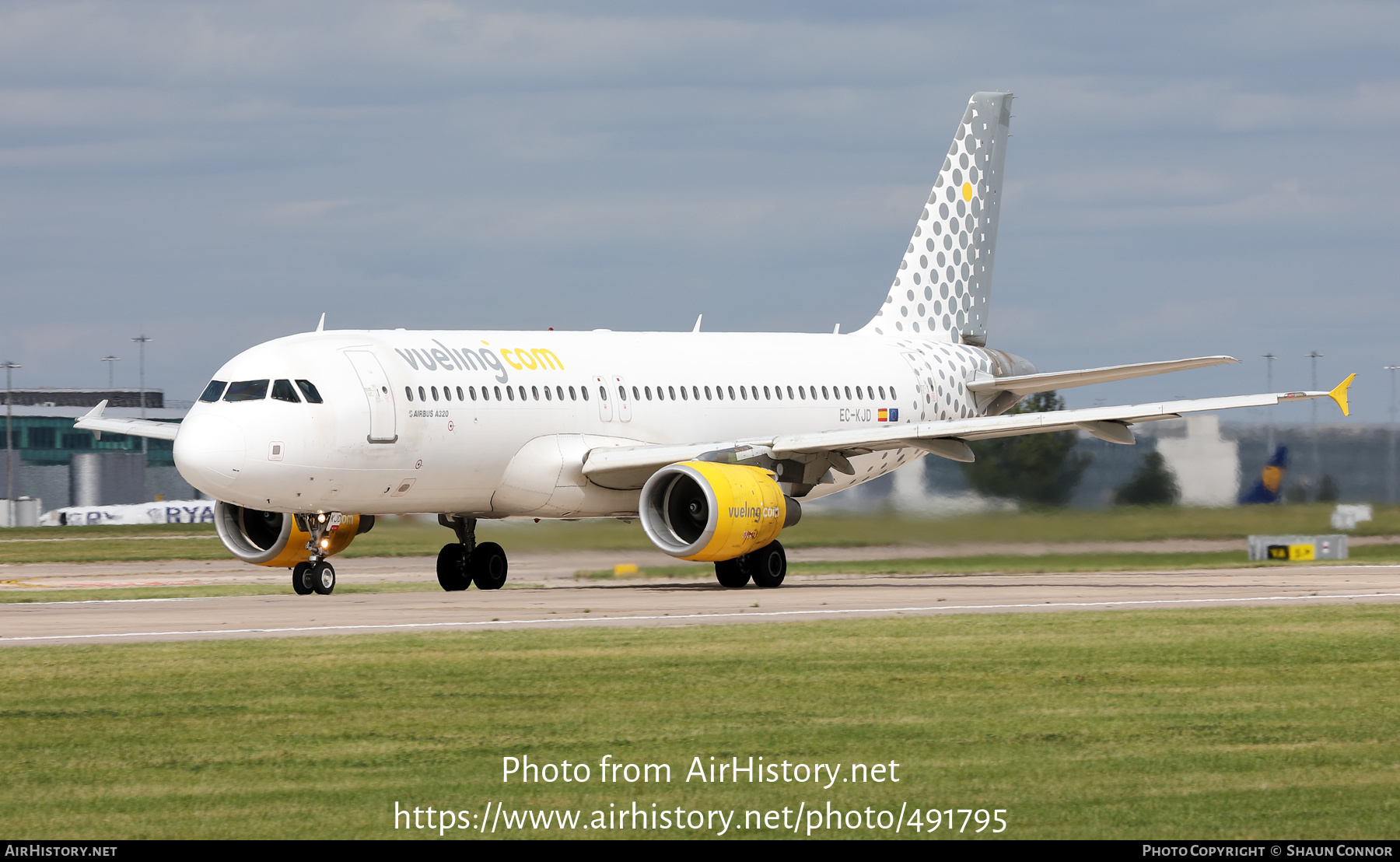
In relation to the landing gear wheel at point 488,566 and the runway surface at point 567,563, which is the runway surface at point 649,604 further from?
the runway surface at point 567,563

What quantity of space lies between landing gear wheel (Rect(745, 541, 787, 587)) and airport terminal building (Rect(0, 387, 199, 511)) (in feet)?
282

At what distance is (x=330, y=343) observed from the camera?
2945 cm

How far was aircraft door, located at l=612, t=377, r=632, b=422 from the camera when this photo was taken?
33.1 metres

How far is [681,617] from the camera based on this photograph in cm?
2372

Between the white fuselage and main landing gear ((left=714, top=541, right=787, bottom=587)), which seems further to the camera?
main landing gear ((left=714, top=541, right=787, bottom=587))

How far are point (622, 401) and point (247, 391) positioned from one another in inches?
286

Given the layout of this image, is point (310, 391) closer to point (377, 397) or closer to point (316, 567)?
point (377, 397)

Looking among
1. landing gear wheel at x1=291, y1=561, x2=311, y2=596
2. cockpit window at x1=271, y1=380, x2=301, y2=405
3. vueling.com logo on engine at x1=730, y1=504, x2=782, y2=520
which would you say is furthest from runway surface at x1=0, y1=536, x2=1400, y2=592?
cockpit window at x1=271, y1=380, x2=301, y2=405

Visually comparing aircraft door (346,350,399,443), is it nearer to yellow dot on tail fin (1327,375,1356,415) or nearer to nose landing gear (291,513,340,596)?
nose landing gear (291,513,340,596)

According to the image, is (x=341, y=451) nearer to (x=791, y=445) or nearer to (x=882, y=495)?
(x=791, y=445)
